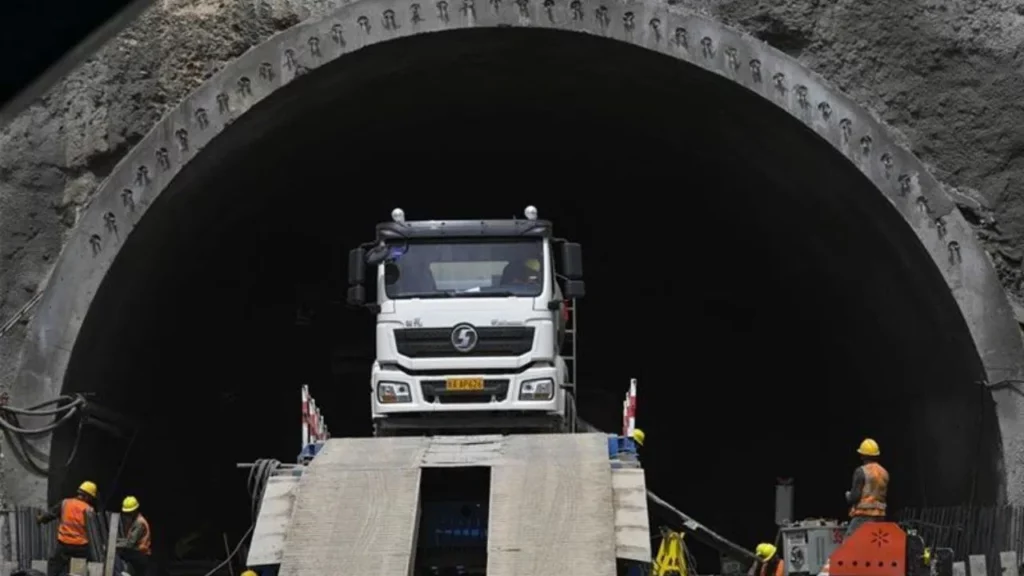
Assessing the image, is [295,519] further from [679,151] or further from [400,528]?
[679,151]

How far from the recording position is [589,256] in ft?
88.6

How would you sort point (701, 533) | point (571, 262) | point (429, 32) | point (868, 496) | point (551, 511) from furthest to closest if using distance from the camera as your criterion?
point (429, 32) < point (571, 262) < point (701, 533) < point (868, 496) < point (551, 511)

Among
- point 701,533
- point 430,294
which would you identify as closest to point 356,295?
point 430,294

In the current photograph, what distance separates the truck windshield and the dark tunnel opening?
294cm

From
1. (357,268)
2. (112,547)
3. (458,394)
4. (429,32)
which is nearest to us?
(458,394)

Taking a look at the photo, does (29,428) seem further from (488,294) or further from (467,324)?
(488,294)

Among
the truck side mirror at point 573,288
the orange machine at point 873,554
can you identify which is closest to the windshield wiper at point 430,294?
the truck side mirror at point 573,288

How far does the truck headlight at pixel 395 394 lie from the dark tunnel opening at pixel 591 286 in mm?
3918

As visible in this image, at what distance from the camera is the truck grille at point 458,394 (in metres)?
16.9

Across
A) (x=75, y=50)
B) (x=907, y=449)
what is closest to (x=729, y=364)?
(x=907, y=449)

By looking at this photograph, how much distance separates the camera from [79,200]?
Answer: 20016 millimetres

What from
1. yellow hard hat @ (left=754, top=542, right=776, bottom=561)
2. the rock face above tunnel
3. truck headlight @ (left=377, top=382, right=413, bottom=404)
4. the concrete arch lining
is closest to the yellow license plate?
truck headlight @ (left=377, top=382, right=413, bottom=404)

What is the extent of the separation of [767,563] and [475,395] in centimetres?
366

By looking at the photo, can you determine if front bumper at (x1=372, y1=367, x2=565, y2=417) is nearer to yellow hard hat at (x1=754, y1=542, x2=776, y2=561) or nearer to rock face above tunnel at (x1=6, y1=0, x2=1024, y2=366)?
yellow hard hat at (x1=754, y1=542, x2=776, y2=561)
